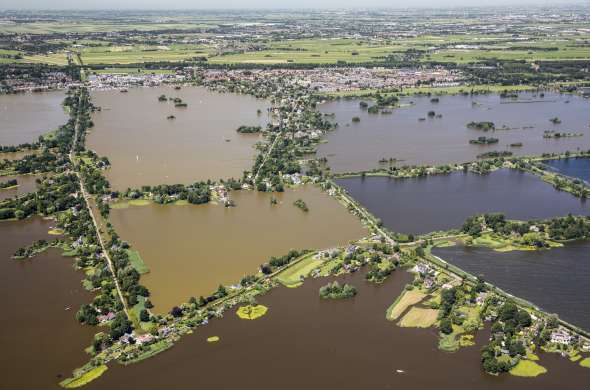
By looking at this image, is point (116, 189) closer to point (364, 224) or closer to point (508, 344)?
point (364, 224)

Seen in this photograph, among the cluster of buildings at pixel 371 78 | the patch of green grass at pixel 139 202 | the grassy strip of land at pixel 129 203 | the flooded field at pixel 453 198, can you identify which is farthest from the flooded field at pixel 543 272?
the cluster of buildings at pixel 371 78

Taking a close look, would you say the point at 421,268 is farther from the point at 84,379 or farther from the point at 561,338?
the point at 84,379

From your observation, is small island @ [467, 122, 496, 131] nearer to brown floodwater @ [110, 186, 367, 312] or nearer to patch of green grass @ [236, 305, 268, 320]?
brown floodwater @ [110, 186, 367, 312]

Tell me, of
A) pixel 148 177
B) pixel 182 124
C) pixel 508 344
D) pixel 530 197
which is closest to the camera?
pixel 508 344

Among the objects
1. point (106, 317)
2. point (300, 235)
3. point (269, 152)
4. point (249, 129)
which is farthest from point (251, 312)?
point (249, 129)

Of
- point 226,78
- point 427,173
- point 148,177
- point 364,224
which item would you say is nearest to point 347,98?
point 226,78

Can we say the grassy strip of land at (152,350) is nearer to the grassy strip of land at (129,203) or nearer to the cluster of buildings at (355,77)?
the grassy strip of land at (129,203)
